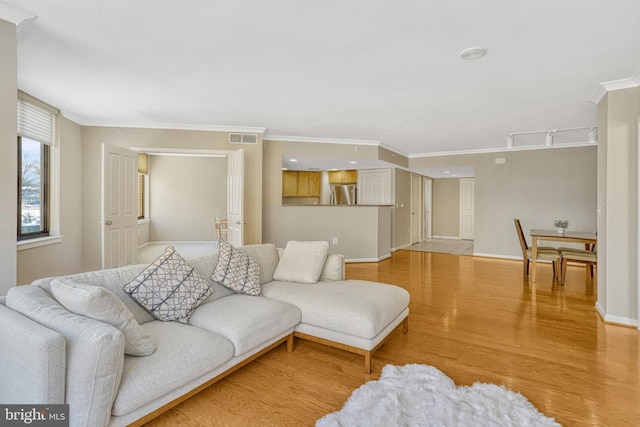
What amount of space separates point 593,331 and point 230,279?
3.32 m

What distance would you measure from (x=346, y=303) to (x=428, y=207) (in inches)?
334

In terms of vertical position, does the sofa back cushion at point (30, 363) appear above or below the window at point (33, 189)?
below

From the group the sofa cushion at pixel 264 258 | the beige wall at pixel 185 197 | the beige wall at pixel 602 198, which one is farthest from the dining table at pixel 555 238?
the beige wall at pixel 185 197

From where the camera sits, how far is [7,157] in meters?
2.14

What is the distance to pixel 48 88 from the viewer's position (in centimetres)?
345

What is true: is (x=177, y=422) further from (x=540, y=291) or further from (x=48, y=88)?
(x=540, y=291)

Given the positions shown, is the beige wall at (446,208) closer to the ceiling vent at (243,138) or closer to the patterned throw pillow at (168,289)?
the ceiling vent at (243,138)

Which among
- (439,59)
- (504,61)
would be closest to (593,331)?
(504,61)

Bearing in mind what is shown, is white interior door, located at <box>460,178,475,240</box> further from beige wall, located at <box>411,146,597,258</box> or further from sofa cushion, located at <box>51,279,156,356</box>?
sofa cushion, located at <box>51,279,156,356</box>

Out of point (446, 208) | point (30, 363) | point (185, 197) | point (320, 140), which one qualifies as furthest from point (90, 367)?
point (446, 208)

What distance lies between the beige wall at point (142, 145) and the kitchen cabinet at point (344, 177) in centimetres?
346

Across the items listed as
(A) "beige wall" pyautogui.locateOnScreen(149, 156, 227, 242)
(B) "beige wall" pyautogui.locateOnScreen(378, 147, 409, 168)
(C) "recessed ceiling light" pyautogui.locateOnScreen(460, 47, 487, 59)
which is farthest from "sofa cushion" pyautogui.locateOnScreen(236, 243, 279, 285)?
(A) "beige wall" pyautogui.locateOnScreen(149, 156, 227, 242)

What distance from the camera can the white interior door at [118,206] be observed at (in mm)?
4223

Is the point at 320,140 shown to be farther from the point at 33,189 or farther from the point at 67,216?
the point at 33,189
